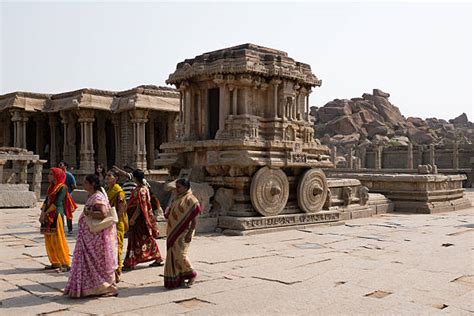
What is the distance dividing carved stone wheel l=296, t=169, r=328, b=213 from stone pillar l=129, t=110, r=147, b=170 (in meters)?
12.2

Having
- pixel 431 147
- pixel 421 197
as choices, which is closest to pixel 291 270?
pixel 421 197

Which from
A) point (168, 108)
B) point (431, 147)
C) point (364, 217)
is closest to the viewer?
point (364, 217)

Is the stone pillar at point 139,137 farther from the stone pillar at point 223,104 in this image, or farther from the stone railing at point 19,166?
the stone pillar at point 223,104

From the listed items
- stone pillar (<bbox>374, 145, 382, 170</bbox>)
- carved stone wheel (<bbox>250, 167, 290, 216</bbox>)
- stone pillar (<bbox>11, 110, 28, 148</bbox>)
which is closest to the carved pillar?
stone pillar (<bbox>374, 145, 382, 170</bbox>)

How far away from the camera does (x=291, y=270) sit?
6289mm

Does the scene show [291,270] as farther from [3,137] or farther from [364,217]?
[3,137]

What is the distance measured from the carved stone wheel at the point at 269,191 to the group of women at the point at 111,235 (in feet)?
10.4

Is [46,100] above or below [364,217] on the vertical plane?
above

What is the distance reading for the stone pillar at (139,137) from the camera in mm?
21422

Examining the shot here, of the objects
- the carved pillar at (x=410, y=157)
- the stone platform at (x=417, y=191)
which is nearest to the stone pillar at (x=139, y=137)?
the stone platform at (x=417, y=191)

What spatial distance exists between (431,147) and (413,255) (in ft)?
86.4

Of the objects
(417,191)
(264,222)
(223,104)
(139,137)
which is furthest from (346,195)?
(139,137)

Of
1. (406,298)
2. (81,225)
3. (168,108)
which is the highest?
(168,108)

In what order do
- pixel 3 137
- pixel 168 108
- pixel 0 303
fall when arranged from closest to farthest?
1. pixel 0 303
2. pixel 168 108
3. pixel 3 137
